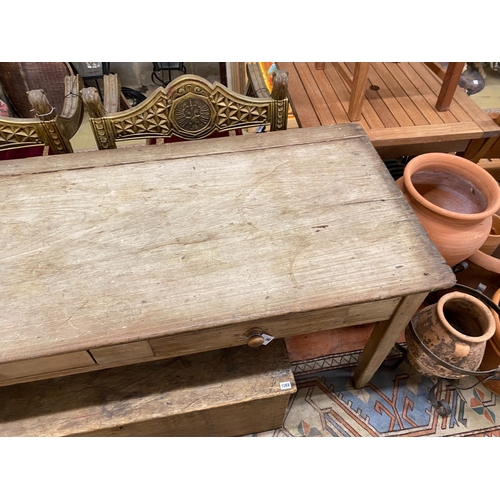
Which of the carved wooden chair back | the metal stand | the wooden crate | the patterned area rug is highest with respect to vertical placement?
the carved wooden chair back

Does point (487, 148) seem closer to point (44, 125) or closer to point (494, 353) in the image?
point (494, 353)

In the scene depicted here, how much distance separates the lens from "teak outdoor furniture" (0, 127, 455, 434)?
842mm

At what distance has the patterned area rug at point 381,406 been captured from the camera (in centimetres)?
145

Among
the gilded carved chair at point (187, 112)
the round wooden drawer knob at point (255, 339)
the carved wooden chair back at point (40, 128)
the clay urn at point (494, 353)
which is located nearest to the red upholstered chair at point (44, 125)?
the carved wooden chair back at point (40, 128)

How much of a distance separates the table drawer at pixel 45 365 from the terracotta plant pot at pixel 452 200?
47.5 inches

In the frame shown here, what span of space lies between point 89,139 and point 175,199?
5.85 feet

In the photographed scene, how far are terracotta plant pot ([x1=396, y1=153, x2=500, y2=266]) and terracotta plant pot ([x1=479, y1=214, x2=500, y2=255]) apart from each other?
0.21m

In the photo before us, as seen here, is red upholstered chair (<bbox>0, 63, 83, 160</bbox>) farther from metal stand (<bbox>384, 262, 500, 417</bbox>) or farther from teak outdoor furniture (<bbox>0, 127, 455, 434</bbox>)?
metal stand (<bbox>384, 262, 500, 417</bbox>)

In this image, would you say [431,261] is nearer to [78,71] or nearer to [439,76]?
[439,76]

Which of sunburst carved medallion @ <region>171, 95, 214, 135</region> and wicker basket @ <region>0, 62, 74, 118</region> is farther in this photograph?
wicker basket @ <region>0, 62, 74, 118</region>

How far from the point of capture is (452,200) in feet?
5.03

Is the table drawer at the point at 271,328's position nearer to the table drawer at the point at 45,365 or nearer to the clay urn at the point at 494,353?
the table drawer at the point at 45,365

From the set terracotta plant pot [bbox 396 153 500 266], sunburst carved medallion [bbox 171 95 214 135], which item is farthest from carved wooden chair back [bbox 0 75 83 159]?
terracotta plant pot [bbox 396 153 500 266]

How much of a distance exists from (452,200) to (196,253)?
1.18m
